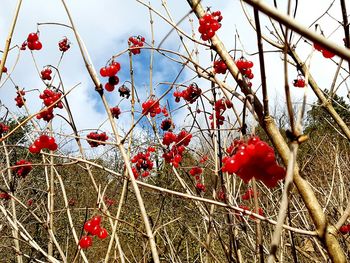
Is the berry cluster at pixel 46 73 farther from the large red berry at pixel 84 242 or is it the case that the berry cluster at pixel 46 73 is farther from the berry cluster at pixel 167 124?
the large red berry at pixel 84 242

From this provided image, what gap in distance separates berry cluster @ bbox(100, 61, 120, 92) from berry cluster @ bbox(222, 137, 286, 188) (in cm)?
104

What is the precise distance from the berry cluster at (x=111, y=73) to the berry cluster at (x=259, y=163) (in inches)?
40.8

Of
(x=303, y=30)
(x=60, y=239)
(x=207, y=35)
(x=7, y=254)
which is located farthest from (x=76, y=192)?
(x=303, y=30)

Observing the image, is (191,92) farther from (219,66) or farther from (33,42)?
(33,42)

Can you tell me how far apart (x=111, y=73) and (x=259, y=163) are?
3.80 feet

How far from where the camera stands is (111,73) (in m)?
1.86

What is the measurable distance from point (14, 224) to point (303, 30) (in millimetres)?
2026

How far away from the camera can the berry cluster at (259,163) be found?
2.93ft

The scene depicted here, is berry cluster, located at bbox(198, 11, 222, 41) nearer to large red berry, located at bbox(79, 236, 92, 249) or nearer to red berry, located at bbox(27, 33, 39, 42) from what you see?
large red berry, located at bbox(79, 236, 92, 249)

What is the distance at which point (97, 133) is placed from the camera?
7.72 feet

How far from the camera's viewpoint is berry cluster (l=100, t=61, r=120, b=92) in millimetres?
1823

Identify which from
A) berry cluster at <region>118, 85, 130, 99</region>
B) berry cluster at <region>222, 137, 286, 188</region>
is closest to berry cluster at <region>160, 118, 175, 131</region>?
berry cluster at <region>118, 85, 130, 99</region>

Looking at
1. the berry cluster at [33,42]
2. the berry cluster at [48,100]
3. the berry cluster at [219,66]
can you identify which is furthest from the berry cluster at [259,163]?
the berry cluster at [33,42]

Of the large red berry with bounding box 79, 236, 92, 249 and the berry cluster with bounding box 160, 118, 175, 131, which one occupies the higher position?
the berry cluster with bounding box 160, 118, 175, 131
